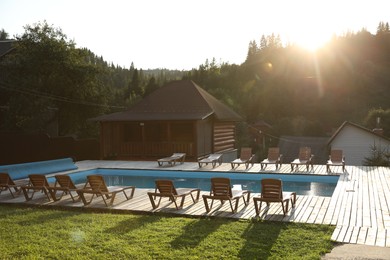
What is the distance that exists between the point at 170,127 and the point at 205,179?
825 centimetres

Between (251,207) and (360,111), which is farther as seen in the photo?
(360,111)

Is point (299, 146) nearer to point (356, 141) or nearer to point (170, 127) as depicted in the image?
point (356, 141)

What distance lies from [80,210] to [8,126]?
64.2 feet

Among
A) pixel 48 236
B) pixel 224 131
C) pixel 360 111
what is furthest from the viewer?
pixel 360 111

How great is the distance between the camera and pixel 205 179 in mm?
17078

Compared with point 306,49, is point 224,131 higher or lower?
lower

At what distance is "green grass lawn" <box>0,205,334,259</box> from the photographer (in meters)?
6.36

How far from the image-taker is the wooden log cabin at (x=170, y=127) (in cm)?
2192

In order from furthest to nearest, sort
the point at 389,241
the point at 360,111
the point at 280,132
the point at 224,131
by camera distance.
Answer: the point at 360,111 → the point at 280,132 → the point at 224,131 → the point at 389,241

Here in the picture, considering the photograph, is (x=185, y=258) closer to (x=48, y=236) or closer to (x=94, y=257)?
(x=94, y=257)

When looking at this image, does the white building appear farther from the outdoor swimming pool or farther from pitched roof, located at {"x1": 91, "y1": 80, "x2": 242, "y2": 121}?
the outdoor swimming pool

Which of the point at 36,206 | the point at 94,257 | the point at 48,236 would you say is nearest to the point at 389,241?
the point at 94,257

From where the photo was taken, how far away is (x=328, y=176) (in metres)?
15.4

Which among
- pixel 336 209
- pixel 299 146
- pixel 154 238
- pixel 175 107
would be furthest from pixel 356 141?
pixel 154 238
